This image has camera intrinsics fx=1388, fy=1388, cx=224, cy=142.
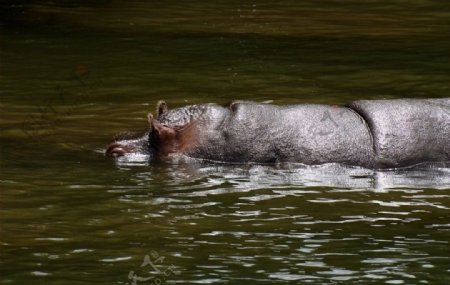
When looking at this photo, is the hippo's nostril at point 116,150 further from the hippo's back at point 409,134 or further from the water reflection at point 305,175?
the hippo's back at point 409,134

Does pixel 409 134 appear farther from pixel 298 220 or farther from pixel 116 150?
pixel 116 150

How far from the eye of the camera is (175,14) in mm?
20281

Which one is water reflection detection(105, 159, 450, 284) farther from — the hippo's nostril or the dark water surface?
the hippo's nostril

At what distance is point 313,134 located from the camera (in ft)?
36.8

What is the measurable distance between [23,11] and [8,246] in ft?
40.2

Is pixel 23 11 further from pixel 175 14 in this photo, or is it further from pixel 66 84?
pixel 66 84

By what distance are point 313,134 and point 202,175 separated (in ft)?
3.28

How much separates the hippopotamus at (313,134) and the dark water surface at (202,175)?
0.52ft

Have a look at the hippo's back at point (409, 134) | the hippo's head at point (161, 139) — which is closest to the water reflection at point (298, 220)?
the hippo's back at point (409, 134)

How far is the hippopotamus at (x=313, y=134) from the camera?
440 inches

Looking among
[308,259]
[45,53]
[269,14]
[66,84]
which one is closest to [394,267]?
[308,259]

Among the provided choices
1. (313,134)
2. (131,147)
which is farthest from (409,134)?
(131,147)

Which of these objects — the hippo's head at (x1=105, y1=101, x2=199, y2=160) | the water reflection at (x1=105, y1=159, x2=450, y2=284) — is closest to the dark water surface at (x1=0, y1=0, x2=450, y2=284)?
the water reflection at (x1=105, y1=159, x2=450, y2=284)

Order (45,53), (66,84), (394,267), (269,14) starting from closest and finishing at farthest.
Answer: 1. (394,267)
2. (66,84)
3. (45,53)
4. (269,14)
